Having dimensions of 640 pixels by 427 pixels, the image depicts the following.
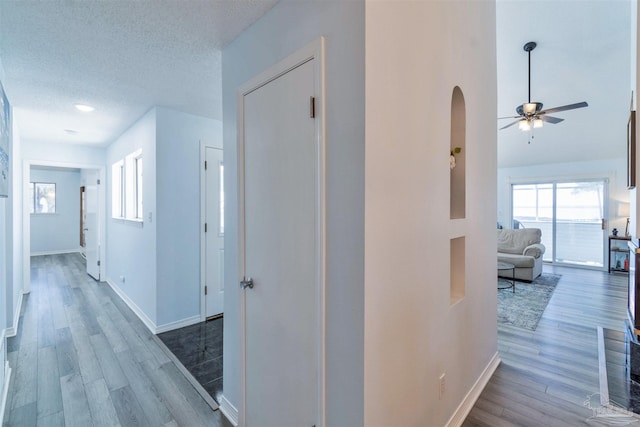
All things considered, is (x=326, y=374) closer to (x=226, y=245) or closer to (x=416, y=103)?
(x=226, y=245)

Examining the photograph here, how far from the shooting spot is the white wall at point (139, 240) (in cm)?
319

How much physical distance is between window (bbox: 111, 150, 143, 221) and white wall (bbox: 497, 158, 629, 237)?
25.9ft

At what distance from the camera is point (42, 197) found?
306 inches

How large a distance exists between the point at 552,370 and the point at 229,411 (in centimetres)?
256

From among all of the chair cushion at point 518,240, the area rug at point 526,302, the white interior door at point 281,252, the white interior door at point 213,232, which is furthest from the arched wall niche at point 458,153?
the chair cushion at point 518,240

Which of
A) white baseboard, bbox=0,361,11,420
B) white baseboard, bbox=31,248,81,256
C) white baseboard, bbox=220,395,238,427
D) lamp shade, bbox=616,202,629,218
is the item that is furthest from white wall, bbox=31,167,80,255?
lamp shade, bbox=616,202,629,218

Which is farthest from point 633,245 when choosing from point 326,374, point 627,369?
point 326,374

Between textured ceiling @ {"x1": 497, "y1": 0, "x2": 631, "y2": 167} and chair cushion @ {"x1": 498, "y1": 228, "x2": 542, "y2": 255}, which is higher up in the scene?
textured ceiling @ {"x1": 497, "y1": 0, "x2": 631, "y2": 167}

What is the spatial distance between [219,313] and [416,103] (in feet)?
10.8

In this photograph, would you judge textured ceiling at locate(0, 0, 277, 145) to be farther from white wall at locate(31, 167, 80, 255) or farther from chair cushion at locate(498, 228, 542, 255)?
chair cushion at locate(498, 228, 542, 255)

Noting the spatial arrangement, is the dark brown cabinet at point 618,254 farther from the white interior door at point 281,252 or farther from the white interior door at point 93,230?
the white interior door at point 93,230

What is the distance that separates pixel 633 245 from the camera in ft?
8.76

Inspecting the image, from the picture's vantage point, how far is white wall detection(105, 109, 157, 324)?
10.5 ft

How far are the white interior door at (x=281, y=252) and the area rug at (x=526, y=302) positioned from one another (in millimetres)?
2993
